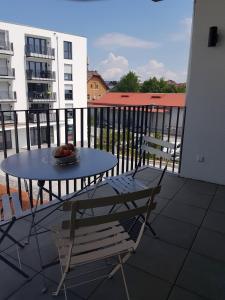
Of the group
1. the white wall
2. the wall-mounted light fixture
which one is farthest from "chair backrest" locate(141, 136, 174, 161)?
the wall-mounted light fixture

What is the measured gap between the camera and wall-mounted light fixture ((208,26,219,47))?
3.07 metres

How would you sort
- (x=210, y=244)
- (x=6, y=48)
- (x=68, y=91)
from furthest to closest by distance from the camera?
(x=68, y=91) < (x=6, y=48) < (x=210, y=244)

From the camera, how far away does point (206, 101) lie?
11.0ft

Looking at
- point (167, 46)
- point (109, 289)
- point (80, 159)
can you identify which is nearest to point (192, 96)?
point (80, 159)

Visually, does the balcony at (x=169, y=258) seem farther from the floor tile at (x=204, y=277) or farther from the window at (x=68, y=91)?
the window at (x=68, y=91)

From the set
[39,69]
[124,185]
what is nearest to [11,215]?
[124,185]

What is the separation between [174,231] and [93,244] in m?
1.15

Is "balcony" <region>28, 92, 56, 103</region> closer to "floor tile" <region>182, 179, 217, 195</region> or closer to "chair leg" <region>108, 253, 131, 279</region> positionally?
Answer: "floor tile" <region>182, 179, 217, 195</region>

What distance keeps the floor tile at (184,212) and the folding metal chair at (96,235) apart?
1.14m

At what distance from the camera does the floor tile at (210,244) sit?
1962 millimetres

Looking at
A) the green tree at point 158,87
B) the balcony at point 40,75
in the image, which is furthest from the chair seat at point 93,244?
the green tree at point 158,87

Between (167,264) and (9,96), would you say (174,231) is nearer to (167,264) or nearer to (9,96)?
(167,264)

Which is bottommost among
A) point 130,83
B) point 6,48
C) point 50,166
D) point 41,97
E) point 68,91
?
point 50,166

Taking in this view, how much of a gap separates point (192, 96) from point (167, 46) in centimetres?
3161
